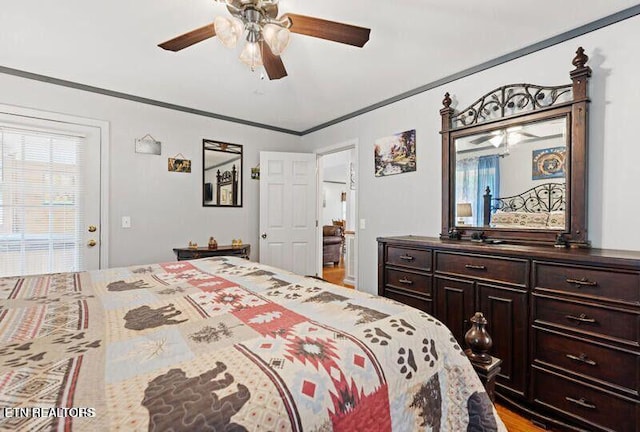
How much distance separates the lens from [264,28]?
5.16 ft

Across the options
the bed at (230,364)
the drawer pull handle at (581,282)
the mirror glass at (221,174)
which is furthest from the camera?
the mirror glass at (221,174)

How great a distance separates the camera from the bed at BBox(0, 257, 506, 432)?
1.90 feet

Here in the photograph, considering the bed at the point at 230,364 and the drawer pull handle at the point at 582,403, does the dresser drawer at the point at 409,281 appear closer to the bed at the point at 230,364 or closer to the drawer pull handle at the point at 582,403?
the drawer pull handle at the point at 582,403

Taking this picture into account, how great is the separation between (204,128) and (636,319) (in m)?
3.97

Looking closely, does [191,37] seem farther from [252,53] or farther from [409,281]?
[409,281]

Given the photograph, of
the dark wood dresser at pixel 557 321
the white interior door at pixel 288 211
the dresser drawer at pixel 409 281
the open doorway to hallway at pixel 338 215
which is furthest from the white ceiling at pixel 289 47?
the dresser drawer at pixel 409 281

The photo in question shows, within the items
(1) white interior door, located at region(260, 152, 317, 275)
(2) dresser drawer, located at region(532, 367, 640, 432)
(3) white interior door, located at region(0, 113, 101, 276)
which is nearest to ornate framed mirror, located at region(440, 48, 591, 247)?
(2) dresser drawer, located at region(532, 367, 640, 432)

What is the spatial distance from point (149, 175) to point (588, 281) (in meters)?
3.76

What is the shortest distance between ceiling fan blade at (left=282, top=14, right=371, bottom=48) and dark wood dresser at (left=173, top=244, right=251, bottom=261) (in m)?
2.56

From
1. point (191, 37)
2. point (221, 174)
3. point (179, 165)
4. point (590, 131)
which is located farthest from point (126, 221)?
point (590, 131)

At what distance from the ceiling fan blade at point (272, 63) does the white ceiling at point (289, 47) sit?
26 centimetres

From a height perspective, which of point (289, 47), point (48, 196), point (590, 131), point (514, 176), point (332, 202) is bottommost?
point (48, 196)

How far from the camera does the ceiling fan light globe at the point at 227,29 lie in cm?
147

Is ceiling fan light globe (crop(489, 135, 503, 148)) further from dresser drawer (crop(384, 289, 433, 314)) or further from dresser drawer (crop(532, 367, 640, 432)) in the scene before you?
dresser drawer (crop(532, 367, 640, 432))
